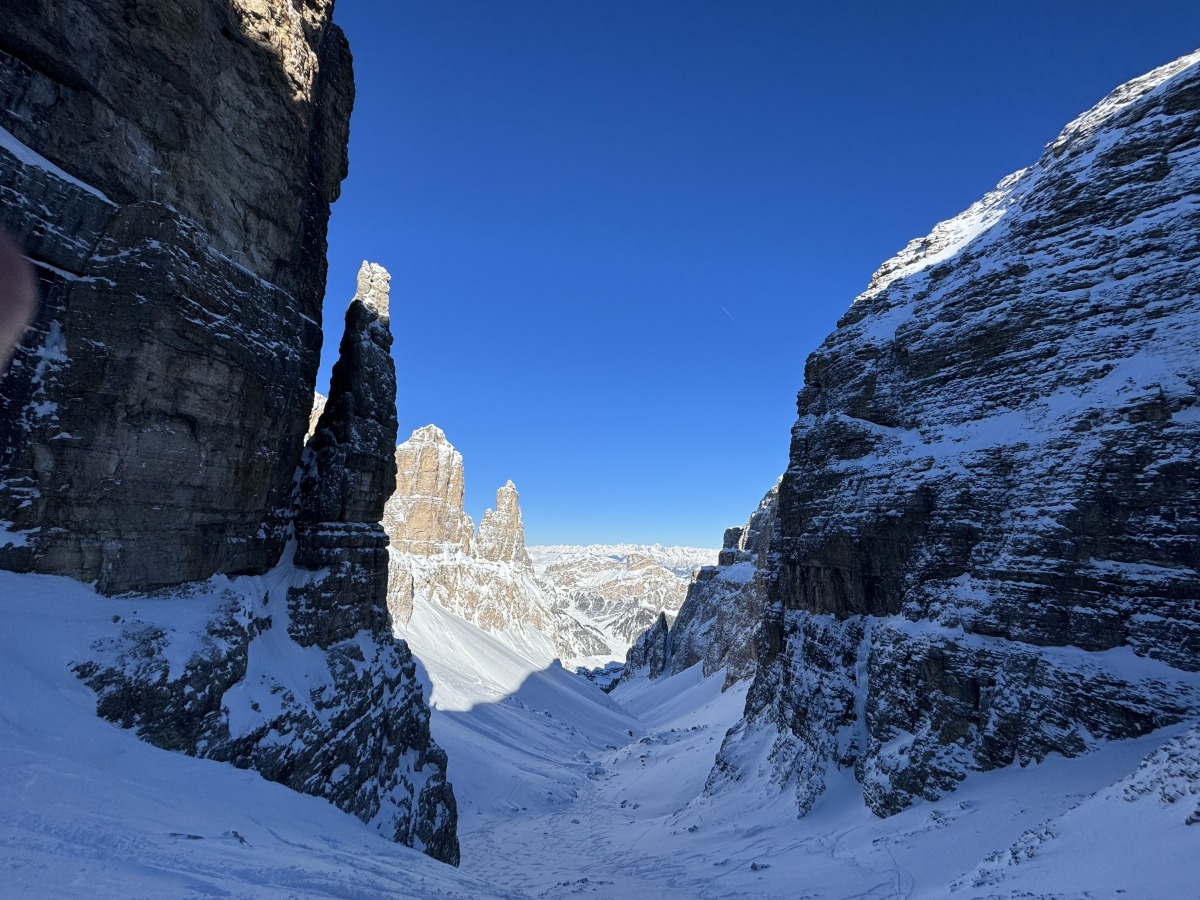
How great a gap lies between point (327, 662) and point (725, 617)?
87.0 m

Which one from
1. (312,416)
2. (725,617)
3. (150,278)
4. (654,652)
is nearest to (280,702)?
(150,278)

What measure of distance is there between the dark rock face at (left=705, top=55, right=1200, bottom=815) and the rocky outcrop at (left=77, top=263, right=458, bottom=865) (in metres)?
18.7

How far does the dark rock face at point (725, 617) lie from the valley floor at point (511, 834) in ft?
Answer: 159

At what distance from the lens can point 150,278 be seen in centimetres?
1331

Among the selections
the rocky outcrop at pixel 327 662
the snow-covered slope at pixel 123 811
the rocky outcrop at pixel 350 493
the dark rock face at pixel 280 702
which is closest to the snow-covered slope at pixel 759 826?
the dark rock face at pixel 280 702

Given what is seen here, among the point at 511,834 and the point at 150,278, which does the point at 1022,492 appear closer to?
the point at 150,278

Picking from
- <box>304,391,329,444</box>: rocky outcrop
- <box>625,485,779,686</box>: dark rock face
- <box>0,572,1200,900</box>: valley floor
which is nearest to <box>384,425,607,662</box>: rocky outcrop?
<box>625,485,779,686</box>: dark rock face

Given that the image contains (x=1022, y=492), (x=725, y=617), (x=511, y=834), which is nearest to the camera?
(x=1022, y=492)

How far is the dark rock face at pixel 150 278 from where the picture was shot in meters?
12.1

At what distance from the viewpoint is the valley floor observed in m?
7.73

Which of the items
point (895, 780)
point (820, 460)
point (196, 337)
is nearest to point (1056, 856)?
point (895, 780)

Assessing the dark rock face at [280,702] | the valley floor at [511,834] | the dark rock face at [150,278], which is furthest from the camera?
the dark rock face at [280,702]

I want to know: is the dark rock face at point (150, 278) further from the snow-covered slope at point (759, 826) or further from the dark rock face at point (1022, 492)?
the dark rock face at point (1022, 492)

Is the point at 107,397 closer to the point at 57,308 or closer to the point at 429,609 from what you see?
the point at 57,308
